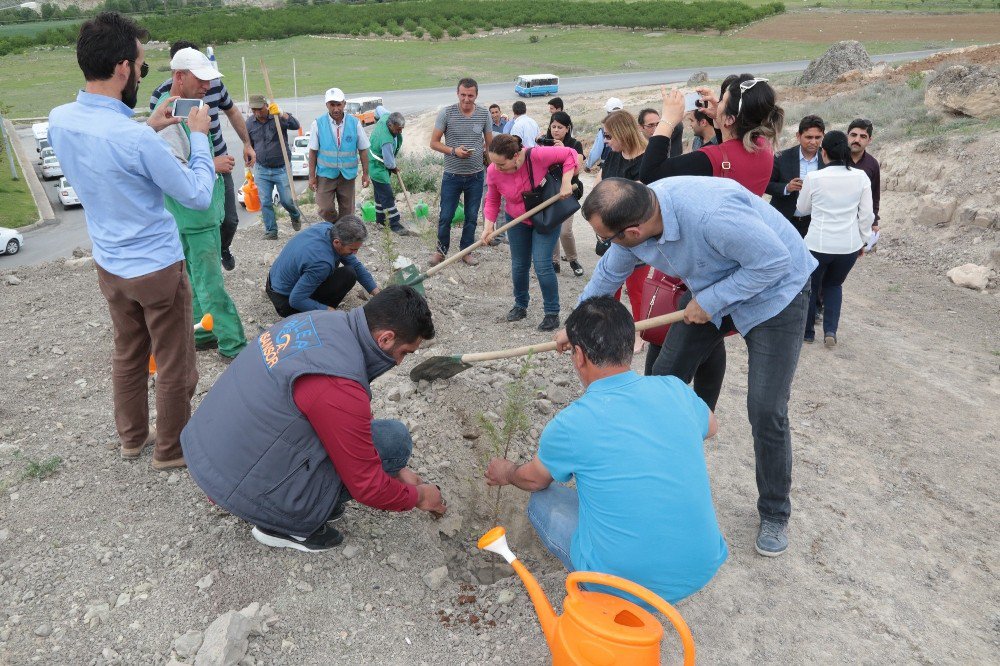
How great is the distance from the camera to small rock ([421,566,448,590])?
9.73 ft

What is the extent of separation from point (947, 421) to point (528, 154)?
11.5 ft

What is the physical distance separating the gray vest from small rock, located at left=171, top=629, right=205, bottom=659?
457 mm

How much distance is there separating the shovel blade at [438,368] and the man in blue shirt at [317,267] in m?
1.06

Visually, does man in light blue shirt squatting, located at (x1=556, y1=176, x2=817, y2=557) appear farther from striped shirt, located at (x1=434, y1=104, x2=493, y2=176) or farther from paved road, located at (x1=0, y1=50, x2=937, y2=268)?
paved road, located at (x1=0, y1=50, x2=937, y2=268)

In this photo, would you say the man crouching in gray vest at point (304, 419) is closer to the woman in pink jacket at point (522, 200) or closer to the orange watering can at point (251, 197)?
the woman in pink jacket at point (522, 200)

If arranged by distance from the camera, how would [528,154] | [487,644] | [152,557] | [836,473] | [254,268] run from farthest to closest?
[254,268], [528,154], [836,473], [152,557], [487,644]

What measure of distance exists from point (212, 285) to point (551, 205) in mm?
2520

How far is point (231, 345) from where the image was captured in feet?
15.4

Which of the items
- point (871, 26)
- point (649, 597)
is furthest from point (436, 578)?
point (871, 26)

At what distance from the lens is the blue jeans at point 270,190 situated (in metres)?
7.85

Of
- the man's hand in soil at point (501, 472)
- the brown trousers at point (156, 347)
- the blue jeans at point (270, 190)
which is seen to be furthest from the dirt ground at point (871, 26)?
the brown trousers at point (156, 347)

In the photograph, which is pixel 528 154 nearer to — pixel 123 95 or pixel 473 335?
pixel 473 335

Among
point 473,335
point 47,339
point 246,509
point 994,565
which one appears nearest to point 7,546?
point 246,509

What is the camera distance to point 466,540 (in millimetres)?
3471
